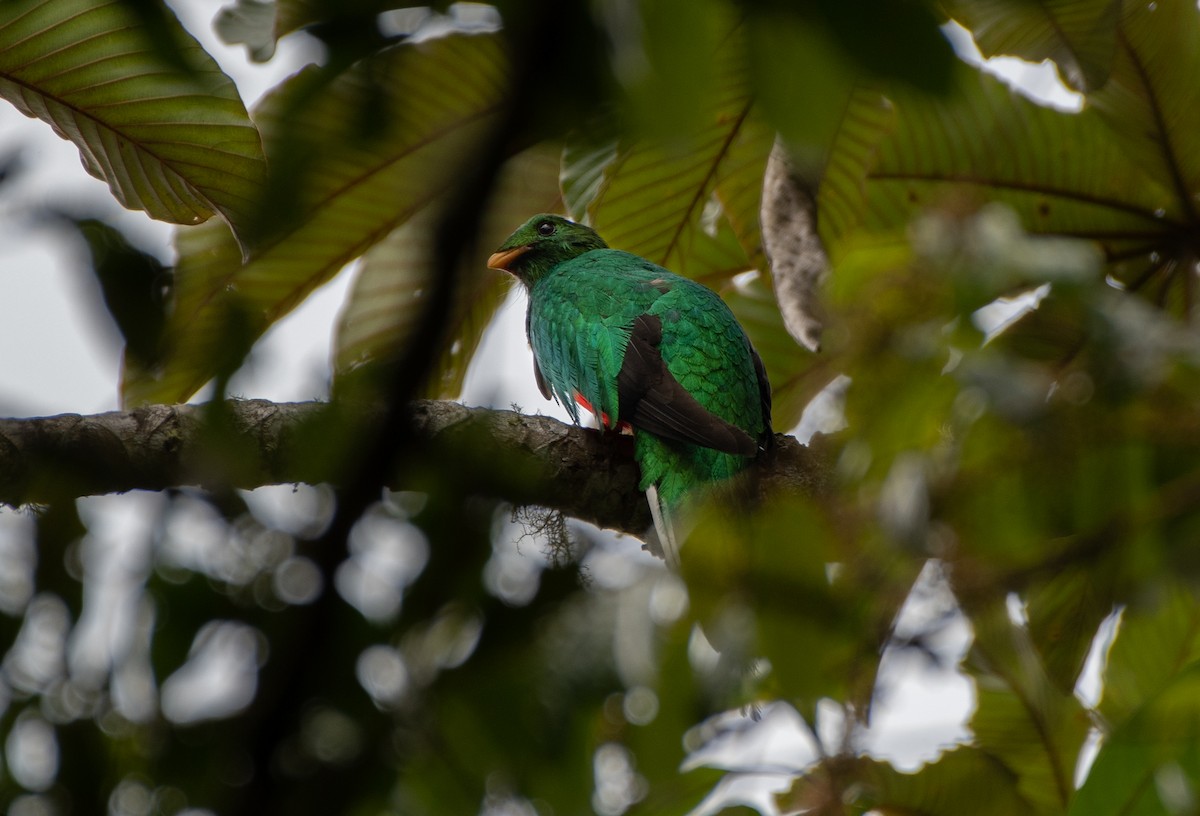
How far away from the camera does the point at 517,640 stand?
845 mm

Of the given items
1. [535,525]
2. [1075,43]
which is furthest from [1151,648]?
[535,525]

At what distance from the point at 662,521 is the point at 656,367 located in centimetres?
53

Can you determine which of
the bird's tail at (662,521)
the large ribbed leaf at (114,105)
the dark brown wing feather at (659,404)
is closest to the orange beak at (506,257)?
the dark brown wing feather at (659,404)

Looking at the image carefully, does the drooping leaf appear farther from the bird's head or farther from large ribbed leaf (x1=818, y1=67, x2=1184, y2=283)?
the bird's head

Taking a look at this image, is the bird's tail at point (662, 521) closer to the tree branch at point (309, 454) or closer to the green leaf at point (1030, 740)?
the tree branch at point (309, 454)

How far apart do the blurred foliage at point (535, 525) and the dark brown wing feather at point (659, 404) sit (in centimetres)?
71

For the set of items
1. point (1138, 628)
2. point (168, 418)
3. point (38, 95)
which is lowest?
point (1138, 628)

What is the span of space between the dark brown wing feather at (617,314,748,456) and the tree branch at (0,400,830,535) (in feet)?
0.44

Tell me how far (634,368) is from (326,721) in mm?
2696

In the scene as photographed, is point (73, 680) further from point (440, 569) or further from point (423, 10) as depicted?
point (423, 10)

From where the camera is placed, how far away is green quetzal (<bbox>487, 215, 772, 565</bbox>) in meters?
3.19

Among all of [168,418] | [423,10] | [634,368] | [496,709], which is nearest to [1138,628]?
[634,368]

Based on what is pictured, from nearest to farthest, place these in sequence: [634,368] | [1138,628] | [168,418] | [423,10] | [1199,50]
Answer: [423,10]
[168,418]
[1138,628]
[634,368]
[1199,50]

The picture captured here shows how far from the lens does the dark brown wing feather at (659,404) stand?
296 centimetres
